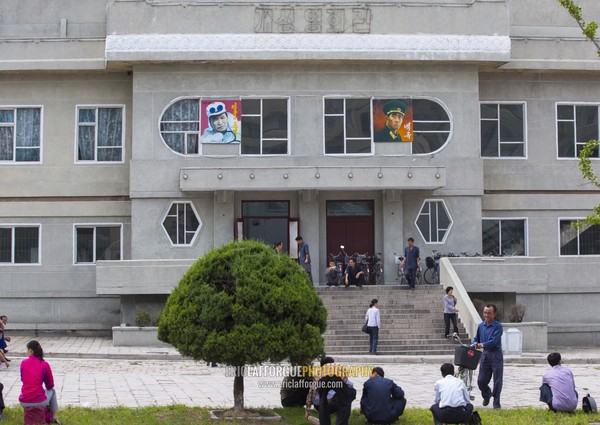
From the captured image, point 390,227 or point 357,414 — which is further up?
point 390,227

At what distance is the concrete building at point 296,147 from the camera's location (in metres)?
30.0

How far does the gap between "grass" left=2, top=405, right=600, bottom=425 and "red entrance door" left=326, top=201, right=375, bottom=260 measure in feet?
52.5

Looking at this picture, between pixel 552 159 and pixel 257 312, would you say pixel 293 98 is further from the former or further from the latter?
pixel 257 312

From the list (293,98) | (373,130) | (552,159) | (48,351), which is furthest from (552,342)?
(48,351)

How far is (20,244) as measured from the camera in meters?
31.4

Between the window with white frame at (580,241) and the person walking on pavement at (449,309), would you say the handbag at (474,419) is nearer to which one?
the person walking on pavement at (449,309)

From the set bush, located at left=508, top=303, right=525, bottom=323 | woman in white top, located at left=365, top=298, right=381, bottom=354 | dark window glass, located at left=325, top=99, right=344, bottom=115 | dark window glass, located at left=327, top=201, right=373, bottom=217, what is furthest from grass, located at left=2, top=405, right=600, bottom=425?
dark window glass, located at left=325, top=99, right=344, bottom=115

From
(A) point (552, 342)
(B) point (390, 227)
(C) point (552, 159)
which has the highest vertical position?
(C) point (552, 159)

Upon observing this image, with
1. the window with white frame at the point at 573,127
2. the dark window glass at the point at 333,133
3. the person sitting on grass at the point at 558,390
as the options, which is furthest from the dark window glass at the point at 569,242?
the person sitting on grass at the point at 558,390

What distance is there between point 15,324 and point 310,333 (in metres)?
19.0

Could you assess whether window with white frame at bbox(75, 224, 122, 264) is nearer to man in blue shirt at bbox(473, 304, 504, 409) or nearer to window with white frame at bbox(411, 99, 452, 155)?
window with white frame at bbox(411, 99, 452, 155)

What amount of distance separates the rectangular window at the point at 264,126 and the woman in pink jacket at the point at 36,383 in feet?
57.1

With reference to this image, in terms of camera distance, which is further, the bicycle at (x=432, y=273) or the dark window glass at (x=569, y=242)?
the dark window glass at (x=569, y=242)

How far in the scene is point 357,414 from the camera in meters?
14.9
